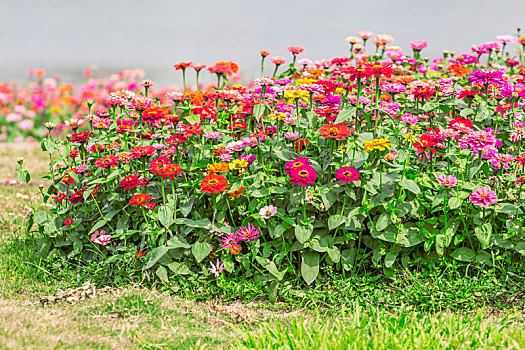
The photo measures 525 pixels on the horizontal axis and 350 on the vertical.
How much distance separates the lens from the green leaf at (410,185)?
301cm

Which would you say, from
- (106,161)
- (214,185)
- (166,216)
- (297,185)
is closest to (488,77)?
(297,185)

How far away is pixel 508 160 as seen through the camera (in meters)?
3.13

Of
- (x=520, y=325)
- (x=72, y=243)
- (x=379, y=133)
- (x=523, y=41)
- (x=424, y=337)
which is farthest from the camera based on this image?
(x=523, y=41)

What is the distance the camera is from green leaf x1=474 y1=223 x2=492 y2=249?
3.09m

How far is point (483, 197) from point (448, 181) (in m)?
0.20

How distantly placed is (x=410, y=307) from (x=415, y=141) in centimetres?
91

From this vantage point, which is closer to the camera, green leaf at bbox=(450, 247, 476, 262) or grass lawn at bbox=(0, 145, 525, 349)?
grass lawn at bbox=(0, 145, 525, 349)

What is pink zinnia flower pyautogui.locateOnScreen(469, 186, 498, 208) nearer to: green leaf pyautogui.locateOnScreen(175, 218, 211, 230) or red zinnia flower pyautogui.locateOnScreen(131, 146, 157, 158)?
green leaf pyautogui.locateOnScreen(175, 218, 211, 230)

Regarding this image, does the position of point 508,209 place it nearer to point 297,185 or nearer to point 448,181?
point 448,181

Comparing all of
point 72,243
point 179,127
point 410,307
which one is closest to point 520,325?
point 410,307

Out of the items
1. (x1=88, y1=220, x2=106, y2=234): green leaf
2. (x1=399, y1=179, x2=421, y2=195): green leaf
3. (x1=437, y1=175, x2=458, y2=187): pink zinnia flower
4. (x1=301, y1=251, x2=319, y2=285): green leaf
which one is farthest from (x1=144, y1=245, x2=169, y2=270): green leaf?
(x1=437, y1=175, x2=458, y2=187): pink zinnia flower

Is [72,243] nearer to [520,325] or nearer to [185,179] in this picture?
[185,179]

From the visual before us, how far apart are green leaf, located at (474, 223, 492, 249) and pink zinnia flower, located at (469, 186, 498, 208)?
19 centimetres

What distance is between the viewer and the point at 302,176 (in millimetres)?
2873
